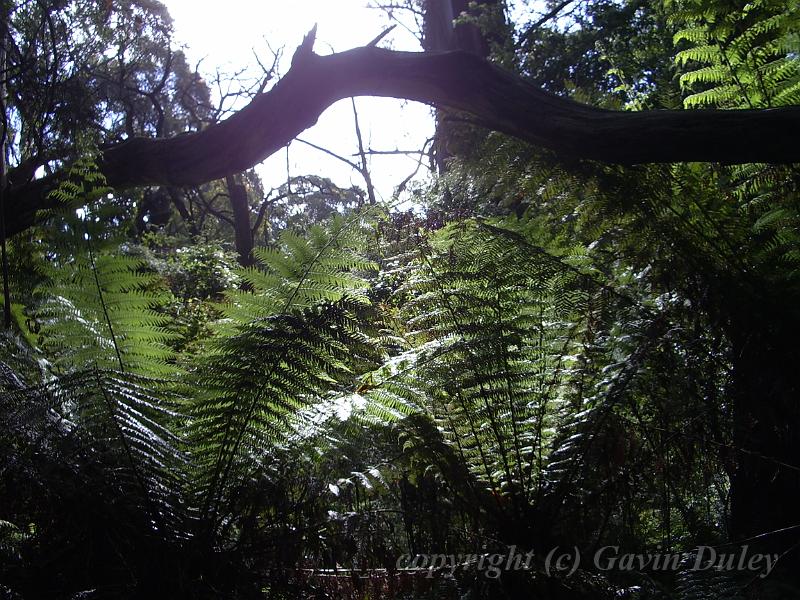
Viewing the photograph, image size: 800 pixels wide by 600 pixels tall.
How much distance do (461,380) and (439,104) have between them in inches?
40.7

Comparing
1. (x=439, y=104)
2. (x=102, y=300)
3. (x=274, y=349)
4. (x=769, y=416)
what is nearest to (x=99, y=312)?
(x=102, y=300)

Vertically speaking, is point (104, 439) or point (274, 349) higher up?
point (274, 349)

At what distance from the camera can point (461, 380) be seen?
1951mm

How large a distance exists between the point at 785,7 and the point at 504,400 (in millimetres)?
1847

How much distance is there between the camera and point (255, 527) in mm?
1801

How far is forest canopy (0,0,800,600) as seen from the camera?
1.67 metres

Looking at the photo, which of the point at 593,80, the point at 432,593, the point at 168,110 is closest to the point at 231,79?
the point at 168,110

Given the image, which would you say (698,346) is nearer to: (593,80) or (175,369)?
(175,369)

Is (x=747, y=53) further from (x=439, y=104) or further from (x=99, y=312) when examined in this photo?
(x=99, y=312)

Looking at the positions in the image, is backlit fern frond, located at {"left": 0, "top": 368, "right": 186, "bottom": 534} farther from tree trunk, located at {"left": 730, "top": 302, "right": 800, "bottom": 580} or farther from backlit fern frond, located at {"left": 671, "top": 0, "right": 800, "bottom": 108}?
backlit fern frond, located at {"left": 671, "top": 0, "right": 800, "bottom": 108}

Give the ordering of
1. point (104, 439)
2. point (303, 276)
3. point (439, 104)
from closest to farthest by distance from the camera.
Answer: point (104, 439)
point (303, 276)
point (439, 104)

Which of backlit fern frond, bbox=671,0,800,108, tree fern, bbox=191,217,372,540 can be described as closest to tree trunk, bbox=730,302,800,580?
backlit fern frond, bbox=671,0,800,108

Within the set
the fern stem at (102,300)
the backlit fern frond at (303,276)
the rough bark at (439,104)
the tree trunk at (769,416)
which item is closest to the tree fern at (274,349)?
the backlit fern frond at (303,276)

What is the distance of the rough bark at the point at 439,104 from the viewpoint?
1.87m
